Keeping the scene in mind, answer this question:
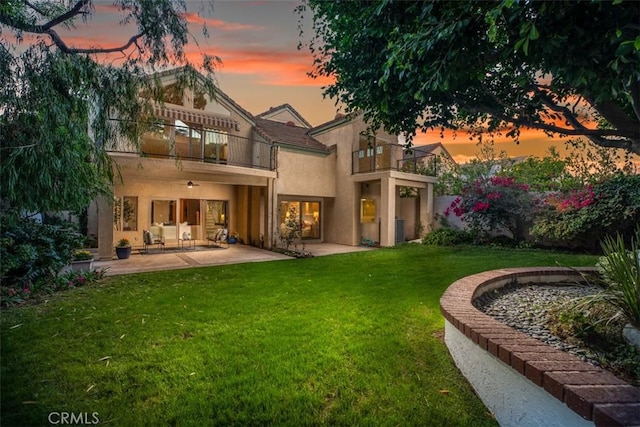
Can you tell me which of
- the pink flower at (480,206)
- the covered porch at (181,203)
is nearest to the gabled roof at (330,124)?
the covered porch at (181,203)

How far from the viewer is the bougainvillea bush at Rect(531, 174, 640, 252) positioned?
11.9 meters

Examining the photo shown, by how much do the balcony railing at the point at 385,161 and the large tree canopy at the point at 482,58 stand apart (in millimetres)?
7969

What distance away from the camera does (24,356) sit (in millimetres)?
4496

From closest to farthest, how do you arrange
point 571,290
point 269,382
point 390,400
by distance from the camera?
point 390,400
point 269,382
point 571,290

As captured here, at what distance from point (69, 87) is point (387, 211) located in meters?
14.1

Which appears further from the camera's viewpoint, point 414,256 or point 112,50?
A: point 414,256

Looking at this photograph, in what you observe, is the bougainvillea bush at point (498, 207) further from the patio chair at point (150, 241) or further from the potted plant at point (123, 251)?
the potted plant at point (123, 251)

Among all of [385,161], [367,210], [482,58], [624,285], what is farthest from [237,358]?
[367,210]

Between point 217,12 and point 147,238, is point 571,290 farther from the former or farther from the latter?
point 147,238

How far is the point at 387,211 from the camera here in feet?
55.7

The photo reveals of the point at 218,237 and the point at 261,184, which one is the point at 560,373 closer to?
the point at 261,184

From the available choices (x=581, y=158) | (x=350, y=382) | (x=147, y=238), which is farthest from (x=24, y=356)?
(x=581, y=158)

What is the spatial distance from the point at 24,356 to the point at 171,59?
567 cm

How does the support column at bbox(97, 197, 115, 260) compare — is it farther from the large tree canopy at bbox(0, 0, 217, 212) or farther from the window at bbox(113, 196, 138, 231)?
the large tree canopy at bbox(0, 0, 217, 212)
